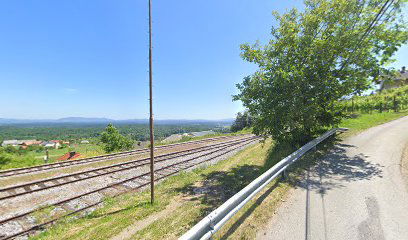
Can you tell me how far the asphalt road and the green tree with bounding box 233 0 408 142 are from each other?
311cm

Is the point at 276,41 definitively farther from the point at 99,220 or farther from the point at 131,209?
the point at 99,220

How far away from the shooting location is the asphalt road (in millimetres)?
3875

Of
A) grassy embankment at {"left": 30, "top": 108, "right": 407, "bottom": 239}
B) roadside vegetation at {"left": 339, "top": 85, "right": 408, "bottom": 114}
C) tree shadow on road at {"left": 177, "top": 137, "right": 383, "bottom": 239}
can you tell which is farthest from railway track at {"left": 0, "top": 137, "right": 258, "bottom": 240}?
roadside vegetation at {"left": 339, "top": 85, "right": 408, "bottom": 114}

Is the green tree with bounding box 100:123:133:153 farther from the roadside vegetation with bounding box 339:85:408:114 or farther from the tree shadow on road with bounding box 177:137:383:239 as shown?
the roadside vegetation with bounding box 339:85:408:114

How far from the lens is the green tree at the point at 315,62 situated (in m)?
9.18

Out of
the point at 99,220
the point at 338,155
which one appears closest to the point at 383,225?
the point at 338,155

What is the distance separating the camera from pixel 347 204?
4871mm

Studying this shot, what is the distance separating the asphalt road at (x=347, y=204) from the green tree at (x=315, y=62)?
311 cm

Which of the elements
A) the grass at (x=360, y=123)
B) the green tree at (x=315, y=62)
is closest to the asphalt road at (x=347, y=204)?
the green tree at (x=315, y=62)

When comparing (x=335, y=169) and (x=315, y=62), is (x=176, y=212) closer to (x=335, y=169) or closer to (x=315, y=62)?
(x=335, y=169)

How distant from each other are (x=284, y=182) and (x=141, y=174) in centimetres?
937

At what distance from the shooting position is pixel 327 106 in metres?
10.5

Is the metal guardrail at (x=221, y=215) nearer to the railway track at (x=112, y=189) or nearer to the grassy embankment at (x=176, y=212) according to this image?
the grassy embankment at (x=176, y=212)

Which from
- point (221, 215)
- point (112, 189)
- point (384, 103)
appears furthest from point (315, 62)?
point (384, 103)
